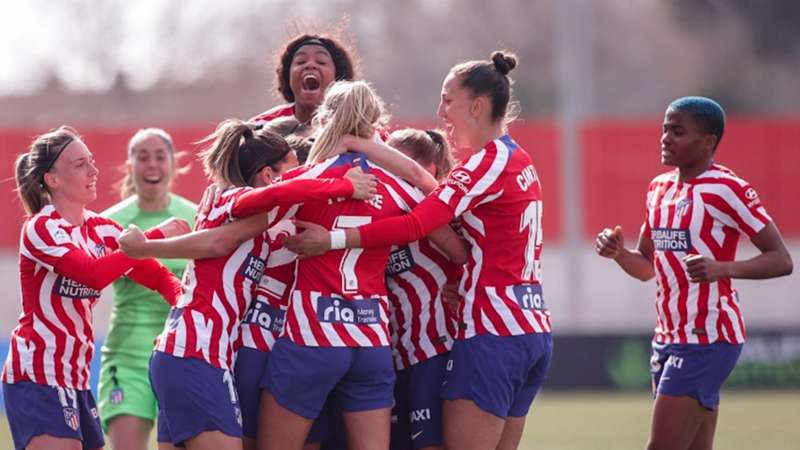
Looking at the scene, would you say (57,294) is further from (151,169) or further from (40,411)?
(151,169)

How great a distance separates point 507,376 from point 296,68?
2.11 metres

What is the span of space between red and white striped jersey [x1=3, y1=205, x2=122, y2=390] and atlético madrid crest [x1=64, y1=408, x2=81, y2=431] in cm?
12

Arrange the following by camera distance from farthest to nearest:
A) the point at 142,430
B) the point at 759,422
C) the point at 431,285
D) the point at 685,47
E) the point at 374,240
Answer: the point at 685,47 < the point at 759,422 < the point at 142,430 < the point at 431,285 < the point at 374,240

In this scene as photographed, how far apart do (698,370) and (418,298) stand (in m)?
1.42

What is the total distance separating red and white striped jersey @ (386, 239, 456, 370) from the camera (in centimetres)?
640

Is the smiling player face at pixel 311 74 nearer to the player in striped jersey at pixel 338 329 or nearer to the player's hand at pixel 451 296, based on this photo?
the player in striped jersey at pixel 338 329

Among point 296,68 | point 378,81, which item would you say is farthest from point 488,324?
point 378,81

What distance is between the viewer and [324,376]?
5832mm

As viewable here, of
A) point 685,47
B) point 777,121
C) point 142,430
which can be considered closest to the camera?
point 142,430

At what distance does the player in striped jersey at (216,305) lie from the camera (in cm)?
580

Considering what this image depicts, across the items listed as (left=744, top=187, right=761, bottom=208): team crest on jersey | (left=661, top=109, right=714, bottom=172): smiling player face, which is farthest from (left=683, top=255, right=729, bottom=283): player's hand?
(left=661, top=109, right=714, bottom=172): smiling player face

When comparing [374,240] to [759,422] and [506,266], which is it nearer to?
[506,266]

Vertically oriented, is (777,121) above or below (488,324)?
above

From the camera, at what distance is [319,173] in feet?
19.5
